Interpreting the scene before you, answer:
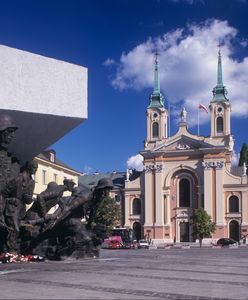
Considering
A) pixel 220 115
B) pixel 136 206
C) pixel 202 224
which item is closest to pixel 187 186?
pixel 136 206

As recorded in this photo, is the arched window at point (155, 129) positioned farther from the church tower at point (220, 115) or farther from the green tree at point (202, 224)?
the green tree at point (202, 224)

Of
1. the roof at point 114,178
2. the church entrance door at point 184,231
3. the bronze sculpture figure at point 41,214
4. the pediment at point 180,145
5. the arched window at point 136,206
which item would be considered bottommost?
the church entrance door at point 184,231

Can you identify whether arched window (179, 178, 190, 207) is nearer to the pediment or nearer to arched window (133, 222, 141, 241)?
the pediment

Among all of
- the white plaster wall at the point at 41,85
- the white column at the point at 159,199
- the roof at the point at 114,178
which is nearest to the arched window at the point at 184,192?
the white column at the point at 159,199

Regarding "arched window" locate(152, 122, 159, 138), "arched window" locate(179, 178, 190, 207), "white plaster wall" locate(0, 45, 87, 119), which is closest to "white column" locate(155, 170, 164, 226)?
"arched window" locate(179, 178, 190, 207)

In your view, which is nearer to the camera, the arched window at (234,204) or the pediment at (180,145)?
the arched window at (234,204)

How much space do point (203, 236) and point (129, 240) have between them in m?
18.3

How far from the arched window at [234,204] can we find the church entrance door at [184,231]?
21.4 feet

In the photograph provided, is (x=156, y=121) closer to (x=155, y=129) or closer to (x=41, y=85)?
(x=155, y=129)

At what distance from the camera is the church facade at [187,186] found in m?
74.8

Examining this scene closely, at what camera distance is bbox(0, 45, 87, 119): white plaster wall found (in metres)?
13.2

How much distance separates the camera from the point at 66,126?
14.5m

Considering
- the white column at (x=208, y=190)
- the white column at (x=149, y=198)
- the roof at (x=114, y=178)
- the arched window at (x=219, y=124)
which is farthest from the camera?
the roof at (x=114, y=178)

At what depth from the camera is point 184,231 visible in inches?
3059
